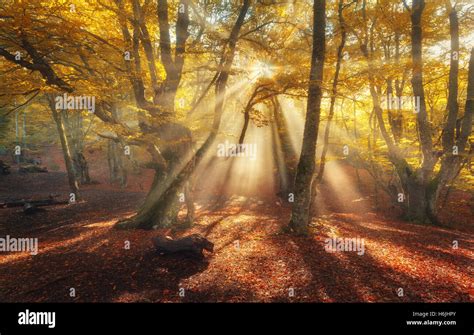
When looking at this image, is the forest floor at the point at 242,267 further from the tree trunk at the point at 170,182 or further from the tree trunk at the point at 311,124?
the tree trunk at the point at 311,124

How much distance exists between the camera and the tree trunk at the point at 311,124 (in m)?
8.63

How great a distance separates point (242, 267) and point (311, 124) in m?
5.13

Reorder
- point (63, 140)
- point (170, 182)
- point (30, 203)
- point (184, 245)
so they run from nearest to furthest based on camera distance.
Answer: point (184, 245) < point (170, 182) < point (30, 203) < point (63, 140)

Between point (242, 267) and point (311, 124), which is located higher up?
point (311, 124)

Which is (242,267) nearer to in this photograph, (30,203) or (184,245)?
(184,245)

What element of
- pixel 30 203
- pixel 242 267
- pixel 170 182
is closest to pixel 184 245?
pixel 242 267

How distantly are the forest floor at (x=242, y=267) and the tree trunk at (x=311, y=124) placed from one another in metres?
0.93

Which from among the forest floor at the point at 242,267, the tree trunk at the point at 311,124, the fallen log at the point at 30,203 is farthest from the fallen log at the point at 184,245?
the fallen log at the point at 30,203

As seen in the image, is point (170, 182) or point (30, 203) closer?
point (170, 182)

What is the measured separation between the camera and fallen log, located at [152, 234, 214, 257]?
290 inches

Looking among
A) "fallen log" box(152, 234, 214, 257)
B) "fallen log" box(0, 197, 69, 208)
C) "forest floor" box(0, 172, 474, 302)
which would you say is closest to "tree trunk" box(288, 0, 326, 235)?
"forest floor" box(0, 172, 474, 302)

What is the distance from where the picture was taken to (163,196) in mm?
11242

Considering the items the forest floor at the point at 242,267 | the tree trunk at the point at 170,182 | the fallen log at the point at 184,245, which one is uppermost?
the tree trunk at the point at 170,182

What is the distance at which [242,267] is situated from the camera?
22.2 feet
